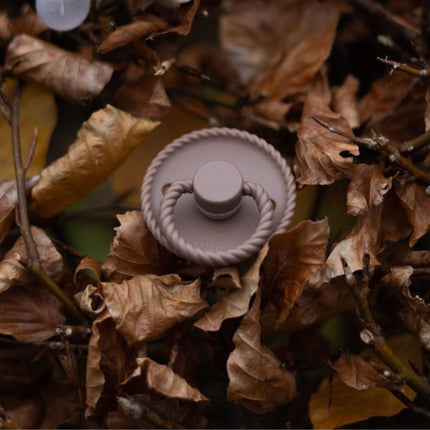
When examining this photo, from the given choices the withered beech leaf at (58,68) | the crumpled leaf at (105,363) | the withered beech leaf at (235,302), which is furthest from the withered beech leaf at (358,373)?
the withered beech leaf at (58,68)

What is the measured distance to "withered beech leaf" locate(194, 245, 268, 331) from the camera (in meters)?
0.72

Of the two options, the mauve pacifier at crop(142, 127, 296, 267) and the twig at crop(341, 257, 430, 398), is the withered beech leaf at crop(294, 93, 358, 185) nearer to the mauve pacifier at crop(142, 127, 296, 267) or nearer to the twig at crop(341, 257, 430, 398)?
the mauve pacifier at crop(142, 127, 296, 267)

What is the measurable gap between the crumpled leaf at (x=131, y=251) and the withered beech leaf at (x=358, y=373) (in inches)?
9.3

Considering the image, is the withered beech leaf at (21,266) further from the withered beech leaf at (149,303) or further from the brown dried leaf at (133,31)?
the brown dried leaf at (133,31)

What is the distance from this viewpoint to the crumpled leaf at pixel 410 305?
2.38 feet

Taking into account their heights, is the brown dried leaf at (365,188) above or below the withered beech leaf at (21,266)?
above

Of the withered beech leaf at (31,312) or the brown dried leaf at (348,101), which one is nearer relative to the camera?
the withered beech leaf at (31,312)

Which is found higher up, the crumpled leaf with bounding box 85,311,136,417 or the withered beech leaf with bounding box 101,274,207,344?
the withered beech leaf with bounding box 101,274,207,344

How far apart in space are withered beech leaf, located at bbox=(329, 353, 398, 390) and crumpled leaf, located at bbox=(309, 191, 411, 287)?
0.09m

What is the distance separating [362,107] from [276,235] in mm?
289

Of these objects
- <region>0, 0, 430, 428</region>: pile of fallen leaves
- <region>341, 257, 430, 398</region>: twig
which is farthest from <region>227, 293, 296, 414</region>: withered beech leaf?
<region>341, 257, 430, 398</region>: twig

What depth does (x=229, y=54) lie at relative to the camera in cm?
105

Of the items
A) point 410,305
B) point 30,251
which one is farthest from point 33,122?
point 410,305

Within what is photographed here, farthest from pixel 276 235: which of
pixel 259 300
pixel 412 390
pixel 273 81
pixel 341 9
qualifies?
pixel 341 9
